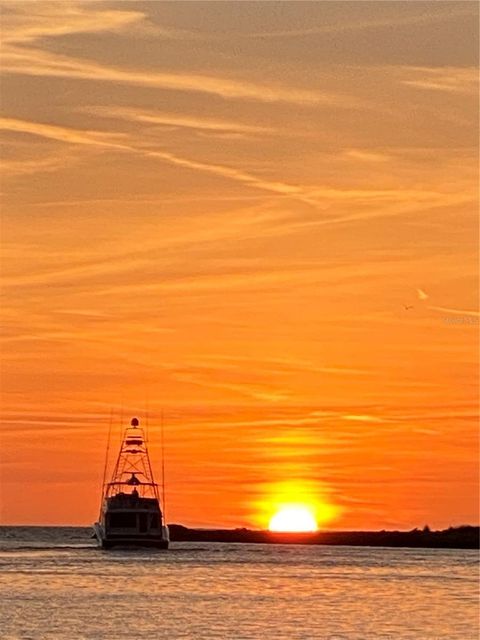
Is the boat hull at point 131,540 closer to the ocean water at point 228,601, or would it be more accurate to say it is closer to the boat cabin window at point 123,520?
the boat cabin window at point 123,520

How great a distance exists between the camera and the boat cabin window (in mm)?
159625

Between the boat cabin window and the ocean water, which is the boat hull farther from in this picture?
the ocean water

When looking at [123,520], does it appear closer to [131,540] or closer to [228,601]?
[131,540]

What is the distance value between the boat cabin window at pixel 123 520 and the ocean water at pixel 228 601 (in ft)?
57.8

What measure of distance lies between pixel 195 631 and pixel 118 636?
13.5 ft

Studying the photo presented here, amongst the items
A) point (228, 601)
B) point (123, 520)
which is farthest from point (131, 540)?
point (228, 601)

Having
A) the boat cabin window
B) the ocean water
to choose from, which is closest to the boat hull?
the boat cabin window

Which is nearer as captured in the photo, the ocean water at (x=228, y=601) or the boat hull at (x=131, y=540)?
the ocean water at (x=228, y=601)

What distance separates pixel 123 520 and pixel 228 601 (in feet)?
247

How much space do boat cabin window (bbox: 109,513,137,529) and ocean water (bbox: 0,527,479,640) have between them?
17.6 meters

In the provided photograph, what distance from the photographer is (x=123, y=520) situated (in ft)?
529

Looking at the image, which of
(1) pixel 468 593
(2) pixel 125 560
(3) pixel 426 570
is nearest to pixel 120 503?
(2) pixel 125 560

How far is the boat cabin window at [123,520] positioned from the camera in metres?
160

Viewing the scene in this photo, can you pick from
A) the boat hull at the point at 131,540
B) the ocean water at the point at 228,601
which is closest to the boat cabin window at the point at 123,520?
the boat hull at the point at 131,540
